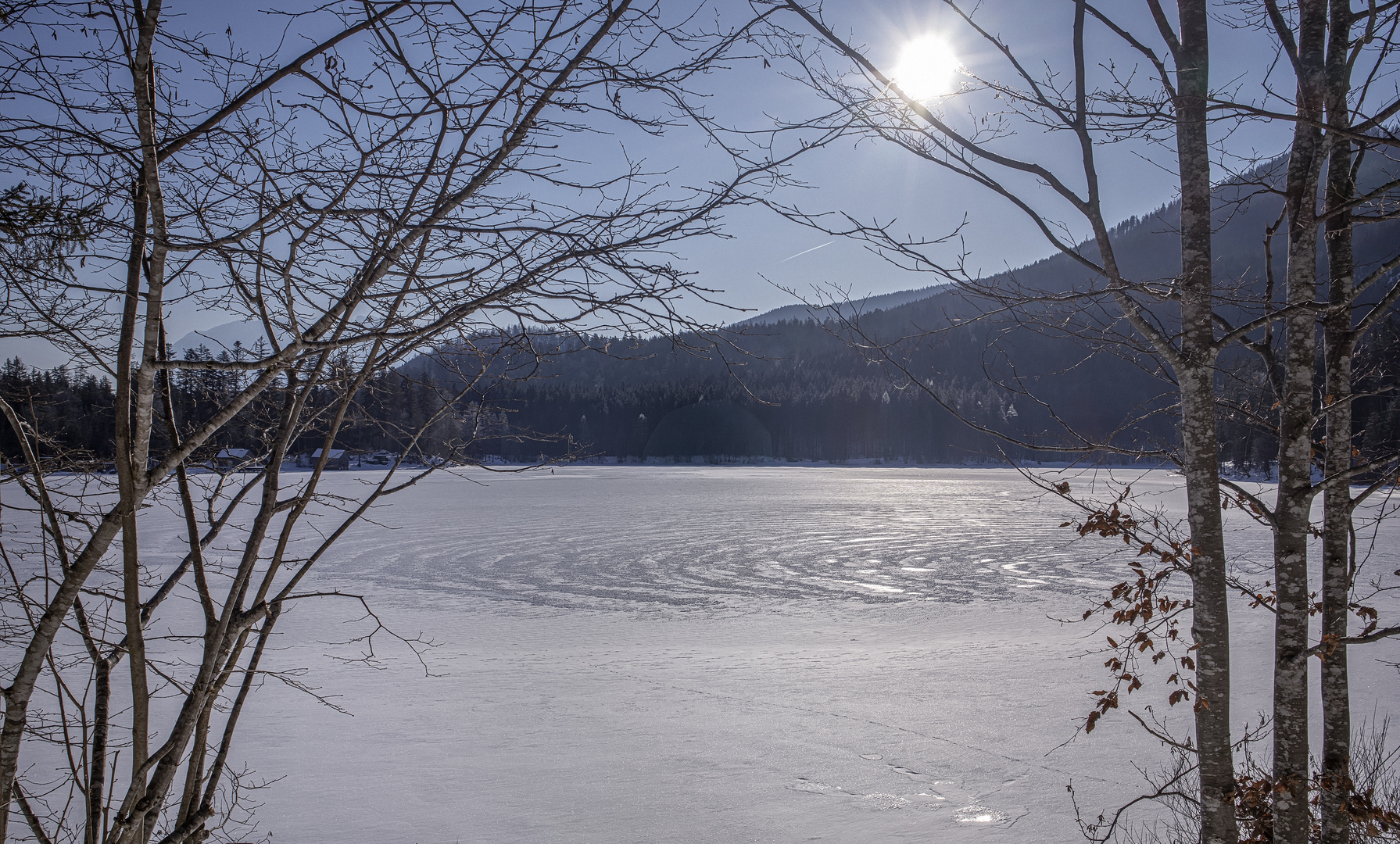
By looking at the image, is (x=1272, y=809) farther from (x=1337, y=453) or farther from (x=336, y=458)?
(x=336, y=458)

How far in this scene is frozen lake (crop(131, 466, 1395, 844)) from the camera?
566cm

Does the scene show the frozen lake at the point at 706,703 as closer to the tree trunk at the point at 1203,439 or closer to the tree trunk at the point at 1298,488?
the tree trunk at the point at 1298,488

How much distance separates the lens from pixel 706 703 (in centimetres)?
798

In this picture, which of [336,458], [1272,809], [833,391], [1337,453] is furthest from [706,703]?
[833,391]

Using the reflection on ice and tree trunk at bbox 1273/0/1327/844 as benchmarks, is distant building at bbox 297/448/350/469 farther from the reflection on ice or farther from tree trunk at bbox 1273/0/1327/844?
the reflection on ice

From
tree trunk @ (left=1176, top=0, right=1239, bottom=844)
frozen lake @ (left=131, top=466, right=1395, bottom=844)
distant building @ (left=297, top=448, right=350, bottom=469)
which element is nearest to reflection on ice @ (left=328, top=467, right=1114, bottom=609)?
frozen lake @ (left=131, top=466, right=1395, bottom=844)

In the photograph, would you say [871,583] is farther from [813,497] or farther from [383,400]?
[813,497]

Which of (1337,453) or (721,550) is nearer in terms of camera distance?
(1337,453)

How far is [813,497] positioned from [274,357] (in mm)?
31949

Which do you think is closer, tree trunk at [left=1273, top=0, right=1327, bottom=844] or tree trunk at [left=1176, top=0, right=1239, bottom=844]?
tree trunk at [left=1176, top=0, right=1239, bottom=844]

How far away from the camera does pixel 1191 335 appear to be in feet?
9.53

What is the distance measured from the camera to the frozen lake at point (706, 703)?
223 inches

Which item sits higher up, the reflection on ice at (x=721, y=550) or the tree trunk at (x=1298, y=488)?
the tree trunk at (x=1298, y=488)

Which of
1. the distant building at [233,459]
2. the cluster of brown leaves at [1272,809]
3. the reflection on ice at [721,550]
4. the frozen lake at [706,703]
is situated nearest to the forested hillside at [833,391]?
the distant building at [233,459]
